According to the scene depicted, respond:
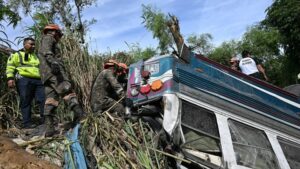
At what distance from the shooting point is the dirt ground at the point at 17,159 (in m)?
4.13

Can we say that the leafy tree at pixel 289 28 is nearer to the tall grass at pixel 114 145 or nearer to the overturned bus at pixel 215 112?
the overturned bus at pixel 215 112

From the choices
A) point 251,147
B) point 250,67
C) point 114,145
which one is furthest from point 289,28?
point 114,145

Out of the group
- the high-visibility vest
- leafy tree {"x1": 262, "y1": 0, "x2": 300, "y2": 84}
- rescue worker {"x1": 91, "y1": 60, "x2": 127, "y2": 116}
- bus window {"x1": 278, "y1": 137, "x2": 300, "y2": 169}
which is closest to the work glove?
rescue worker {"x1": 91, "y1": 60, "x2": 127, "y2": 116}

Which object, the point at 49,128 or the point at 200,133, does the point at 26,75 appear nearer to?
the point at 49,128

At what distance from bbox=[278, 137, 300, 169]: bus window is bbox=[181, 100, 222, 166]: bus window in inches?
39.2

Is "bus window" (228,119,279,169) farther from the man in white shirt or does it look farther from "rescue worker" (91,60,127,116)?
the man in white shirt

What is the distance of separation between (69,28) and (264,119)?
378cm

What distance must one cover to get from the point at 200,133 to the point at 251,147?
2.01 feet

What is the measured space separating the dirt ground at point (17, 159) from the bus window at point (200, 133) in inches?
52.7

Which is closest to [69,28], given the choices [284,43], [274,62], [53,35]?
[53,35]

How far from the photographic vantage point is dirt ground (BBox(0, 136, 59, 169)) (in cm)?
413

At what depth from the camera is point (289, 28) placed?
63.7ft

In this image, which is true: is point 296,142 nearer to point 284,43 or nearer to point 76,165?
point 76,165

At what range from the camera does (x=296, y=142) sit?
5.28 meters
